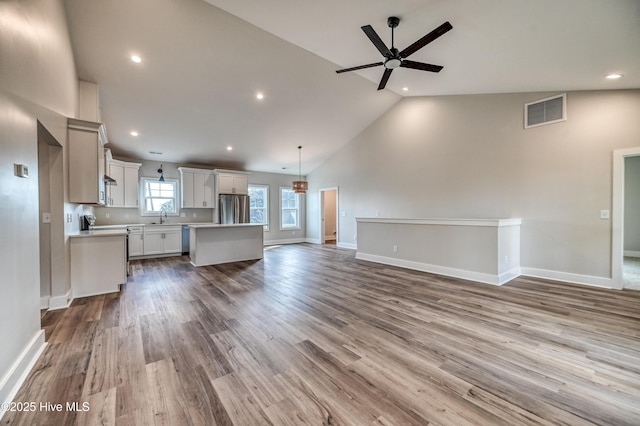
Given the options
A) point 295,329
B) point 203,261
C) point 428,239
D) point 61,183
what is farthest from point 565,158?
point 61,183

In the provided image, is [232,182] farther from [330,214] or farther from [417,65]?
[417,65]

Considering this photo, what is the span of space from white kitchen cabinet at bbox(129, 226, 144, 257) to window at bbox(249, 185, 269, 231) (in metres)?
3.27

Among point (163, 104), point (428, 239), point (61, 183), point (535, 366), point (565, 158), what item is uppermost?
point (163, 104)

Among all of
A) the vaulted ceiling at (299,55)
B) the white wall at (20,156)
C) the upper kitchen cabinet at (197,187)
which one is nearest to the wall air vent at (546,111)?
the vaulted ceiling at (299,55)

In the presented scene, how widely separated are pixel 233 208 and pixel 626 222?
414 inches

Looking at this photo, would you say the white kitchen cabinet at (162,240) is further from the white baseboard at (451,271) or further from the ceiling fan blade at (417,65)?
the ceiling fan blade at (417,65)

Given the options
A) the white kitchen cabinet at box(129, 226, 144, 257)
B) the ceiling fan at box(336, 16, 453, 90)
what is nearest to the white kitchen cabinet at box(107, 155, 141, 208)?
the white kitchen cabinet at box(129, 226, 144, 257)

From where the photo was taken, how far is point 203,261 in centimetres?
550

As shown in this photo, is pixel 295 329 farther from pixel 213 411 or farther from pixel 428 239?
pixel 428 239

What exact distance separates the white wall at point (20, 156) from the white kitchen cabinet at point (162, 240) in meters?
4.45

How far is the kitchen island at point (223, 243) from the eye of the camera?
5.48 meters

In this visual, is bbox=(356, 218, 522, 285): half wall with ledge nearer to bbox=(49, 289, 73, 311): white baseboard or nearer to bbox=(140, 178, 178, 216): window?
bbox=(49, 289, 73, 311): white baseboard

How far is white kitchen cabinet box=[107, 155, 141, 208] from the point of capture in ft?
20.2

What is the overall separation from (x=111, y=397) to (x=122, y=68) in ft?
14.9
